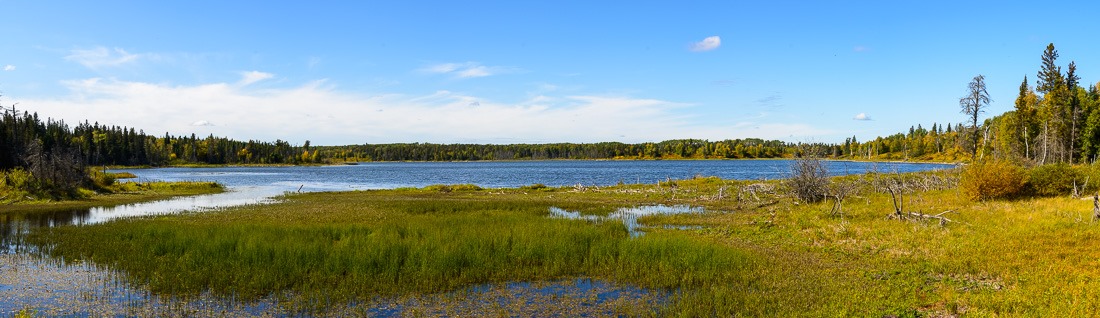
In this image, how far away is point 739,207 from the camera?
1550 inches

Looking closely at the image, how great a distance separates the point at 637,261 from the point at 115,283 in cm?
1614

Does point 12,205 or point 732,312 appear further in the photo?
point 12,205

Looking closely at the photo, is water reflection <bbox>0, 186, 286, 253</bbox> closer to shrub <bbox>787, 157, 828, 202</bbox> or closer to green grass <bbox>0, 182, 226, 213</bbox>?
green grass <bbox>0, 182, 226, 213</bbox>

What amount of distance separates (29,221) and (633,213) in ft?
123

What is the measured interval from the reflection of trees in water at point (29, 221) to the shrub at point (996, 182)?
152 feet

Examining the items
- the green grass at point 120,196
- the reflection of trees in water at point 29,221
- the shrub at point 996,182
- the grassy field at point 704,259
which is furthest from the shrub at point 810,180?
the green grass at point 120,196

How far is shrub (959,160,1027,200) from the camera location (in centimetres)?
2906

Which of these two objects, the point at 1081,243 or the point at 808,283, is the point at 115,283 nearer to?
the point at 808,283

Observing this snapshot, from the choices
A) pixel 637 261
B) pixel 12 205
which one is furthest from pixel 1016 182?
pixel 12 205

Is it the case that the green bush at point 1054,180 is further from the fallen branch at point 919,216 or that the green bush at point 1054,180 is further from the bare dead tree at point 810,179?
the bare dead tree at point 810,179

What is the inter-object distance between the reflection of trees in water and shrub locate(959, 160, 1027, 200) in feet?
152

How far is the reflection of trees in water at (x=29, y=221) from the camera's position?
85.0ft

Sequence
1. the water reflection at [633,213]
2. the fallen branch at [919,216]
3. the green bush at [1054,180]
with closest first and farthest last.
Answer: the fallen branch at [919,216] < the green bush at [1054,180] < the water reflection at [633,213]

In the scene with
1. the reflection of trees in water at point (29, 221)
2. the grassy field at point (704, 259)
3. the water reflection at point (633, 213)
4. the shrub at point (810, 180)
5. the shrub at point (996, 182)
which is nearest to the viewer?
the grassy field at point (704, 259)
